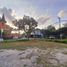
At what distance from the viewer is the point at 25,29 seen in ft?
107

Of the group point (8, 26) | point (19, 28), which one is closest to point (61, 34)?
point (19, 28)

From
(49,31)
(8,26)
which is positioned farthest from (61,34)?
(8,26)

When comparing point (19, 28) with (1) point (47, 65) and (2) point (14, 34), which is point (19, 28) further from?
(1) point (47, 65)

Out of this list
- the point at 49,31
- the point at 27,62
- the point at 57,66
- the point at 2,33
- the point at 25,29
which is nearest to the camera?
the point at 57,66

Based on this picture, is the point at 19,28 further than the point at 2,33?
Yes

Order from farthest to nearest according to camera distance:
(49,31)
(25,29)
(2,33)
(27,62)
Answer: (49,31)
(25,29)
(2,33)
(27,62)

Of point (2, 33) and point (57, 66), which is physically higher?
point (2, 33)

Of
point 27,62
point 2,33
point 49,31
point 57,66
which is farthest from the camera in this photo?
point 49,31

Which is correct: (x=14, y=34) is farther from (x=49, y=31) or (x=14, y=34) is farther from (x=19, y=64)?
(x=19, y=64)

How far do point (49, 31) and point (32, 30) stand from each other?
3.57 metres

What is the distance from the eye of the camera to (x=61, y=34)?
33.0 meters

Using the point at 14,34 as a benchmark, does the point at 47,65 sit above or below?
below

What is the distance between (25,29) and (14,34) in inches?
87.3

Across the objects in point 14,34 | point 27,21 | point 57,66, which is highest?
point 27,21
